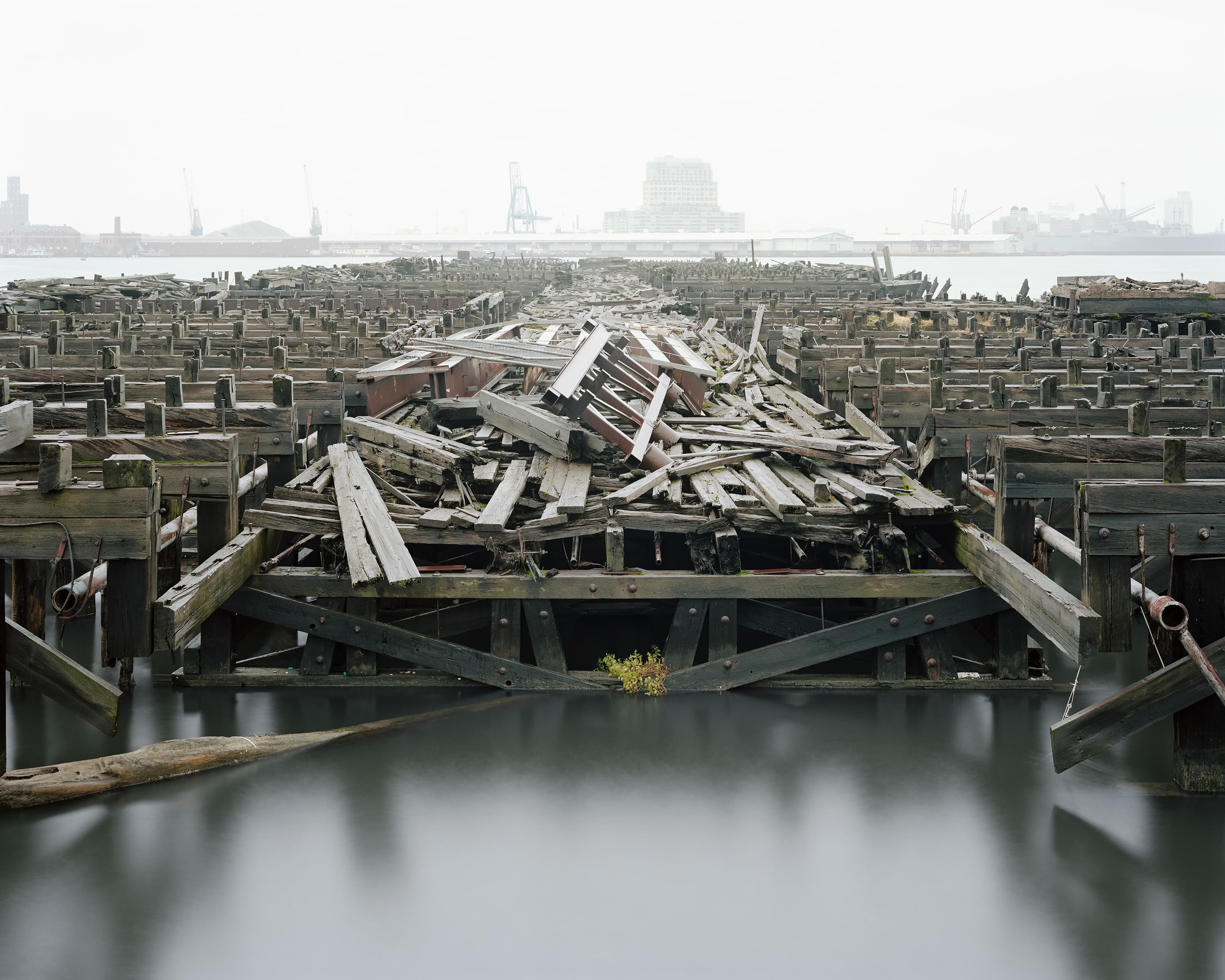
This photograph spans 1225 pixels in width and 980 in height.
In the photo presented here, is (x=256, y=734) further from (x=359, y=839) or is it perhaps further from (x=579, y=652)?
(x=579, y=652)

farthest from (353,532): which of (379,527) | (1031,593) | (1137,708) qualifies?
(1137,708)

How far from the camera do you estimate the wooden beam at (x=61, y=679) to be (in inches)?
262

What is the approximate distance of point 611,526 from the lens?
8.86 m

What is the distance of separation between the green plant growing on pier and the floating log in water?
4.29ft

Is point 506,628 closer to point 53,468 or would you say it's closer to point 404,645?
point 404,645

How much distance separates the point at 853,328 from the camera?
1717 centimetres

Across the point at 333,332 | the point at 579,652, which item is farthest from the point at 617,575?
the point at 333,332

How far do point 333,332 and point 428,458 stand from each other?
20.5 ft

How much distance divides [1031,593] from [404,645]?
4.51m

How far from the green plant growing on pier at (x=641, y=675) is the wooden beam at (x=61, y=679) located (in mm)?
3548

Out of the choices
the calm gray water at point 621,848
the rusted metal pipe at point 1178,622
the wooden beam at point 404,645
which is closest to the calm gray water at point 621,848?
the calm gray water at point 621,848

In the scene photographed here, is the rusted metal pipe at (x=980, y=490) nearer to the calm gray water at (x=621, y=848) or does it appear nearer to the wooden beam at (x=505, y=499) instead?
the calm gray water at (x=621, y=848)

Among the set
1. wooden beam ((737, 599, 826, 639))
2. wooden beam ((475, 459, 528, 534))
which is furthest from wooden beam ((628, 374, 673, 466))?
wooden beam ((737, 599, 826, 639))

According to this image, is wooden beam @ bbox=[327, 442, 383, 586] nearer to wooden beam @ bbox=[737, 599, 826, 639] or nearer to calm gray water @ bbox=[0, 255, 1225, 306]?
Result: wooden beam @ bbox=[737, 599, 826, 639]
